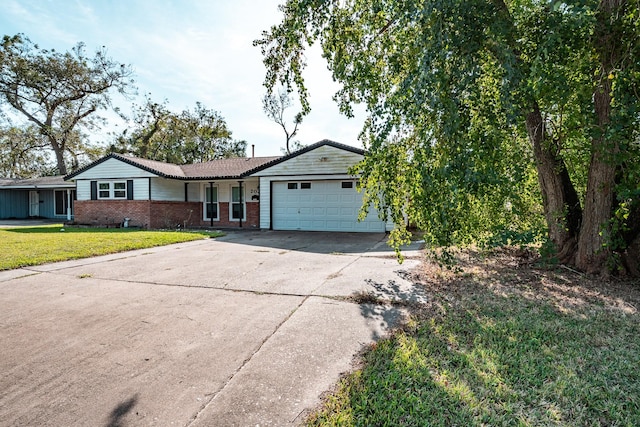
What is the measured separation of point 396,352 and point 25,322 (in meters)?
4.19

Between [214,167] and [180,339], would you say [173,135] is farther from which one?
[180,339]

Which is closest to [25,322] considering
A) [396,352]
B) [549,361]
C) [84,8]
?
[396,352]

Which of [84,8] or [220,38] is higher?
[84,8]

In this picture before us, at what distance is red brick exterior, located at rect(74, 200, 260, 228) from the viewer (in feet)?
54.9

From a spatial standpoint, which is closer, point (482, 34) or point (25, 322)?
point (25, 322)

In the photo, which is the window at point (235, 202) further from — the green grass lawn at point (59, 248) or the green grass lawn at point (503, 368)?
the green grass lawn at point (503, 368)

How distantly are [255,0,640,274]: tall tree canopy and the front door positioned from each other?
27345mm

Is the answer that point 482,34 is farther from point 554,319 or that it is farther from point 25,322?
point 25,322

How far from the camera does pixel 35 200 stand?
985 inches

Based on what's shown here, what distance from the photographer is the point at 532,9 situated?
5.09 meters

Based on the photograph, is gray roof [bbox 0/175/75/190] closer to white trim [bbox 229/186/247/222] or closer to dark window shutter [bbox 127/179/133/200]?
dark window shutter [bbox 127/179/133/200]

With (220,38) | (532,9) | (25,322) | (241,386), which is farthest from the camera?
(220,38)

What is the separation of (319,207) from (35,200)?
76.7ft

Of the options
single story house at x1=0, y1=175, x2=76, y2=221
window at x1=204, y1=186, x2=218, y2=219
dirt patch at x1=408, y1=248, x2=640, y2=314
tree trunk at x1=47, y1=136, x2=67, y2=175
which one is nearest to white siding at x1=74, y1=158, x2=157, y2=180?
window at x1=204, y1=186, x2=218, y2=219
